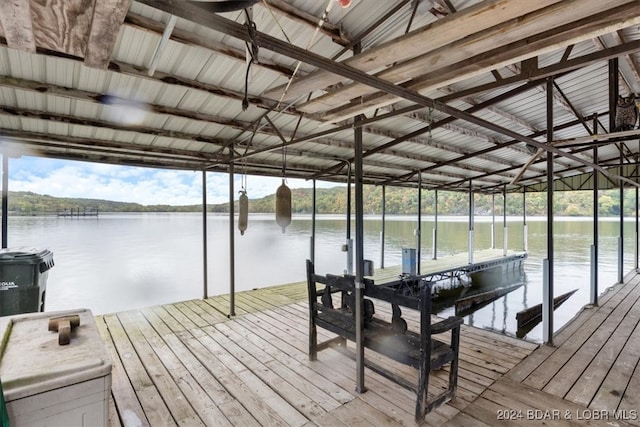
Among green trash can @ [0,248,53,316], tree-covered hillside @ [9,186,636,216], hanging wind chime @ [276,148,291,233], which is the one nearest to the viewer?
green trash can @ [0,248,53,316]

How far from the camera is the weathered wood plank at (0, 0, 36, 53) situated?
36.5 inches

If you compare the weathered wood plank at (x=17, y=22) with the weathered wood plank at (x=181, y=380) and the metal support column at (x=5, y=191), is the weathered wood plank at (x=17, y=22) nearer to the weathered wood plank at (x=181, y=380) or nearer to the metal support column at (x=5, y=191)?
the weathered wood plank at (x=181, y=380)

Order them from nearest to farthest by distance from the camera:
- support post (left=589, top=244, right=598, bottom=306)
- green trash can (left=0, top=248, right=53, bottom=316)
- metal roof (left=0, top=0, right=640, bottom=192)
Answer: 1. metal roof (left=0, top=0, right=640, bottom=192)
2. green trash can (left=0, top=248, right=53, bottom=316)
3. support post (left=589, top=244, right=598, bottom=306)

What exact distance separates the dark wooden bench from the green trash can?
313 cm

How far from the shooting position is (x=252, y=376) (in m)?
3.11

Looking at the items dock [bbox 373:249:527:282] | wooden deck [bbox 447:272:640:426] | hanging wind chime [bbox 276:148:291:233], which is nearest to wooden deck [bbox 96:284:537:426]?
wooden deck [bbox 447:272:640:426]

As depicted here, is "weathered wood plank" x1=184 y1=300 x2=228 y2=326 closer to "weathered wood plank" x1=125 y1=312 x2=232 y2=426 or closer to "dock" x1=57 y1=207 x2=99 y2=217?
"weathered wood plank" x1=125 y1=312 x2=232 y2=426

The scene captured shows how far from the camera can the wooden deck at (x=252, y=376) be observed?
251cm

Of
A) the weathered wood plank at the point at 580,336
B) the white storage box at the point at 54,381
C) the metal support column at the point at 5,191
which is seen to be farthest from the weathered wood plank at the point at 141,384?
the weathered wood plank at the point at 580,336

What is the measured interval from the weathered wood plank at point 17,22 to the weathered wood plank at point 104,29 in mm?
168

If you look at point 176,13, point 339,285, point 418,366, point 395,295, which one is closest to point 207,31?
point 176,13

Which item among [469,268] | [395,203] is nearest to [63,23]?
[469,268]

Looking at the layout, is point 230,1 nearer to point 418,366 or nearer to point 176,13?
point 176,13

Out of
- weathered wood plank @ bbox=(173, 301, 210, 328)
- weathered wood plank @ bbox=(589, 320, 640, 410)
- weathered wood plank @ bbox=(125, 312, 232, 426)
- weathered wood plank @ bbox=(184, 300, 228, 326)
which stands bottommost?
weathered wood plank @ bbox=(184, 300, 228, 326)
